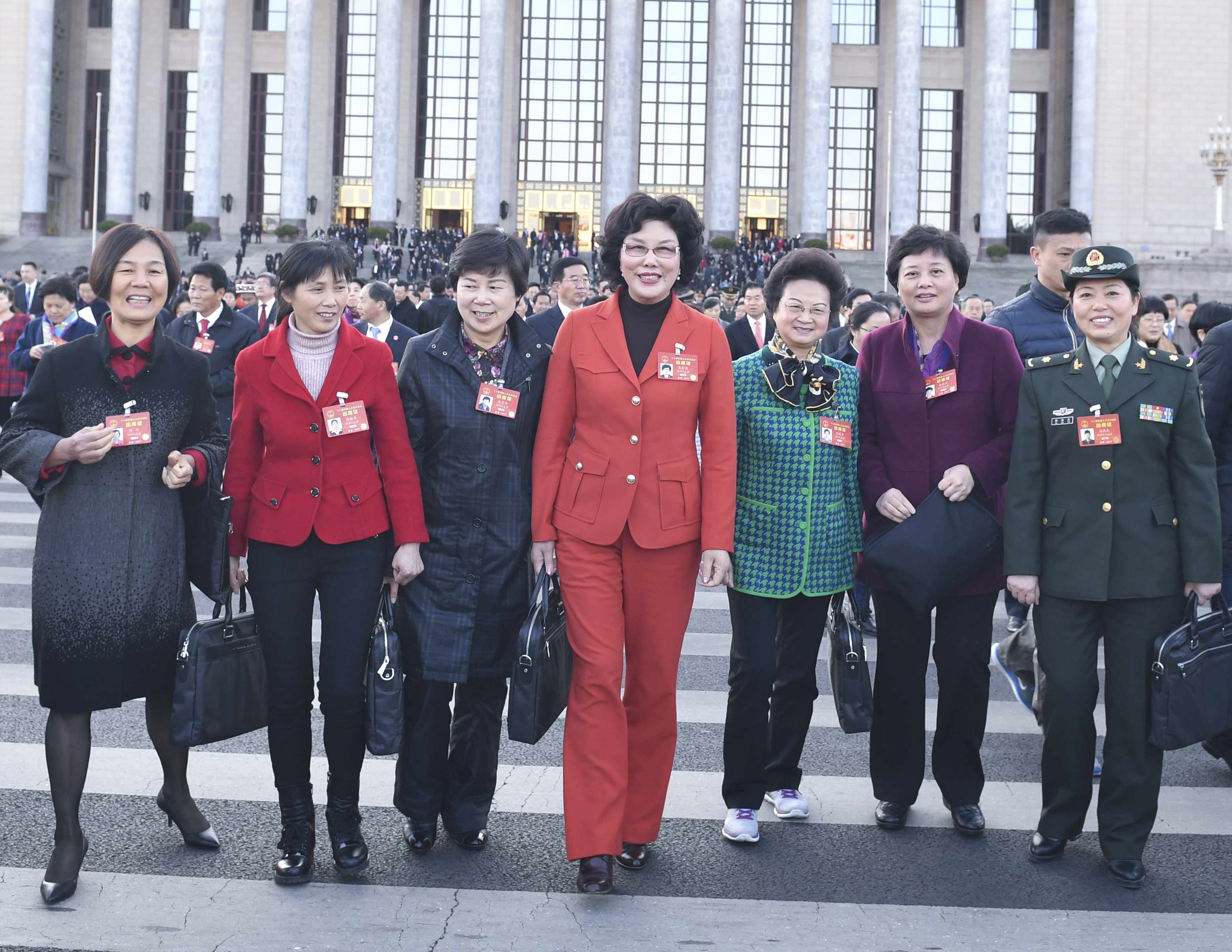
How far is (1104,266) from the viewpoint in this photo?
3.97m

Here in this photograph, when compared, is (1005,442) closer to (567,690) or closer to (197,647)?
(567,690)

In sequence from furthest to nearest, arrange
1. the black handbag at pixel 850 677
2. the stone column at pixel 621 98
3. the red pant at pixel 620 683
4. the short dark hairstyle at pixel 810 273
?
the stone column at pixel 621 98 → the short dark hairstyle at pixel 810 273 → the black handbag at pixel 850 677 → the red pant at pixel 620 683

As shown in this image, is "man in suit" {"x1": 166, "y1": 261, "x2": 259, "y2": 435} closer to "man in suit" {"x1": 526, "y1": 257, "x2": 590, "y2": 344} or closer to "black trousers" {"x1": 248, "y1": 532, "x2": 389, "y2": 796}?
"man in suit" {"x1": 526, "y1": 257, "x2": 590, "y2": 344}

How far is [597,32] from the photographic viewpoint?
4562 cm

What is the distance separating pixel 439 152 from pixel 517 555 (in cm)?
4400

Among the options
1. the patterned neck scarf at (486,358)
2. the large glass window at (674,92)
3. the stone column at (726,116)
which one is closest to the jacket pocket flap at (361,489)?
the patterned neck scarf at (486,358)

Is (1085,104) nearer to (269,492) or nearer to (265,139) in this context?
(265,139)

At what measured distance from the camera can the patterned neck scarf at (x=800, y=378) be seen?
420cm

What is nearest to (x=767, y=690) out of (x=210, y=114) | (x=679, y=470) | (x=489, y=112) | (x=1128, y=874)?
(x=679, y=470)

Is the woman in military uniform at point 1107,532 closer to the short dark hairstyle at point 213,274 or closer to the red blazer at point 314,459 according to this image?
the red blazer at point 314,459

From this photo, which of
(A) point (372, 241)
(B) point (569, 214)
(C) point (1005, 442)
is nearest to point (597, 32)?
(B) point (569, 214)

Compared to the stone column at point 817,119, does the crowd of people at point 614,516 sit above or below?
below

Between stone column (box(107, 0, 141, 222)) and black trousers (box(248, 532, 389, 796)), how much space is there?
38.8 metres

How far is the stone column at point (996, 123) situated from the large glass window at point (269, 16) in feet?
79.2
